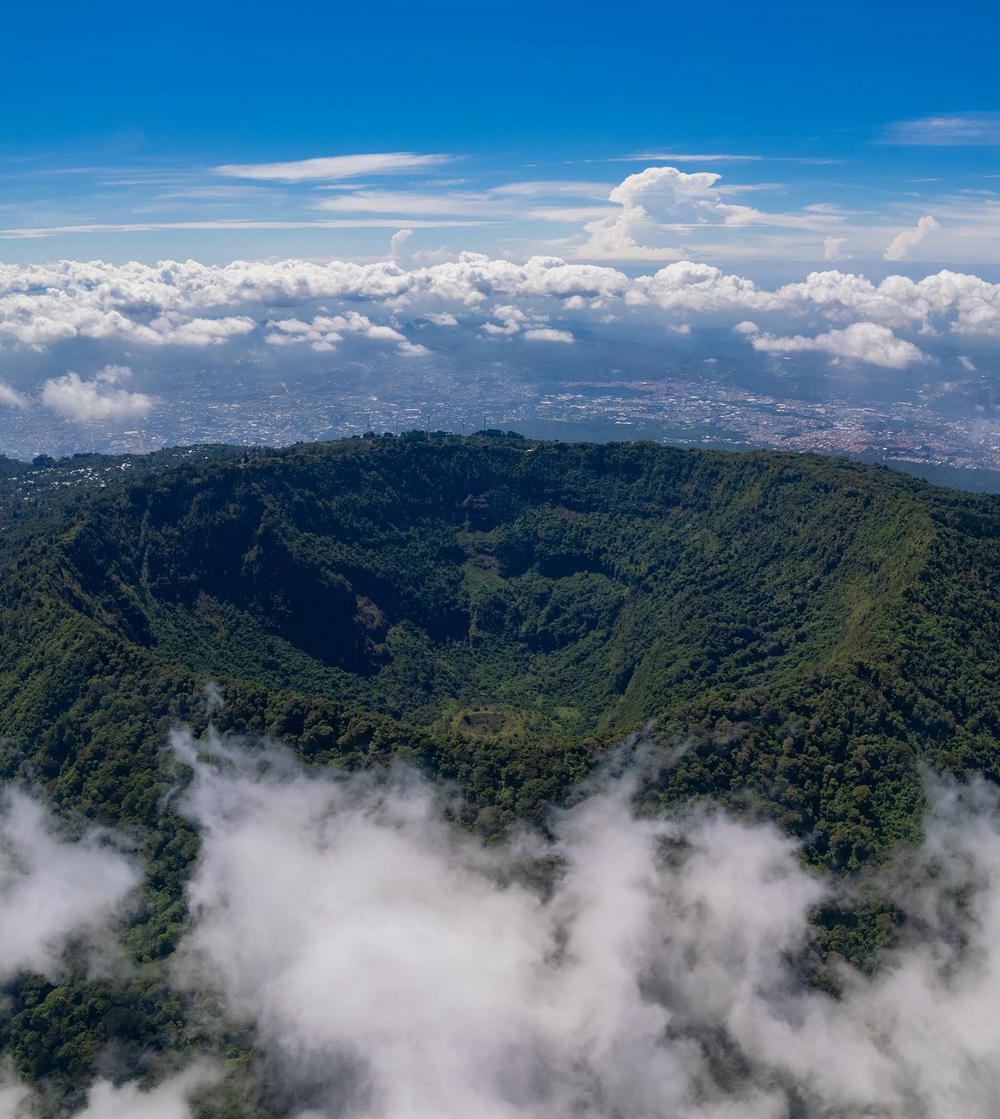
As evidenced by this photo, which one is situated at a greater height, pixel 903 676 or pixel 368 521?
pixel 903 676

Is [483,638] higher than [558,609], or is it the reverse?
[558,609]

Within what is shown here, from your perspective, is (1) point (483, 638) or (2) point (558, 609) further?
(2) point (558, 609)

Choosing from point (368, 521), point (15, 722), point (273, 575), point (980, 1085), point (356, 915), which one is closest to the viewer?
point (980, 1085)

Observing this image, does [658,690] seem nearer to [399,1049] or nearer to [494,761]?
[494,761]

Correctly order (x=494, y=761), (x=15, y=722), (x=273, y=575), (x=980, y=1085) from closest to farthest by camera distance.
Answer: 1. (x=980, y=1085)
2. (x=494, y=761)
3. (x=15, y=722)
4. (x=273, y=575)

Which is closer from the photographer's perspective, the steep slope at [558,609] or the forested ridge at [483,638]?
the forested ridge at [483,638]

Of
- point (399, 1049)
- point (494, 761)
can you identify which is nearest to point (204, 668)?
point (494, 761)

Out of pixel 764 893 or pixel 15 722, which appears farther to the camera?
pixel 15 722

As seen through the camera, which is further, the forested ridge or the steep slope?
the steep slope
